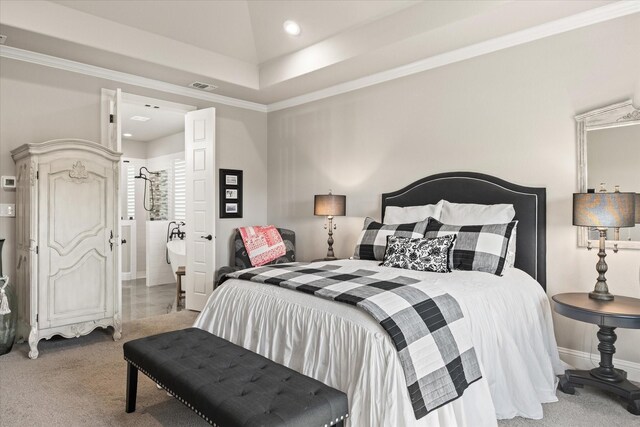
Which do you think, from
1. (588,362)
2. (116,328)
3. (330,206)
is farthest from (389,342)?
(116,328)

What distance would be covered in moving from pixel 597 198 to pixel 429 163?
1622mm

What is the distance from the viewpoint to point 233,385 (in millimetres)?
1847

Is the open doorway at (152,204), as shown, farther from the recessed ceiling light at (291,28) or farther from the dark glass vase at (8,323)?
the recessed ceiling light at (291,28)

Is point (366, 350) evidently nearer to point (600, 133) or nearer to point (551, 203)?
point (551, 203)

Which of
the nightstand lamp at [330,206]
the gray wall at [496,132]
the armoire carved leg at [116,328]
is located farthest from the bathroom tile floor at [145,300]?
the nightstand lamp at [330,206]

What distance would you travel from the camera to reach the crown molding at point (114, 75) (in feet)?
12.6

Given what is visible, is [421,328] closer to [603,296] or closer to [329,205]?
[603,296]

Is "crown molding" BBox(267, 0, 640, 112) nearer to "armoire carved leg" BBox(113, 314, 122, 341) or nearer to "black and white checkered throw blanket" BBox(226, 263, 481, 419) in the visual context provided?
"black and white checkered throw blanket" BBox(226, 263, 481, 419)

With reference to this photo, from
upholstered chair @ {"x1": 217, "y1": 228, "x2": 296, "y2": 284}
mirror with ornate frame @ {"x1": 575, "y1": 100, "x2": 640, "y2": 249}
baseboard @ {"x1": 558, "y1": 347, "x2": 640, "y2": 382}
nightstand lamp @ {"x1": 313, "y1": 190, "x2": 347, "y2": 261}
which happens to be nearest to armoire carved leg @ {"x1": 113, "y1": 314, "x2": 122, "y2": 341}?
upholstered chair @ {"x1": 217, "y1": 228, "x2": 296, "y2": 284}

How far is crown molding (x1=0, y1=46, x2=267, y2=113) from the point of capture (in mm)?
3836

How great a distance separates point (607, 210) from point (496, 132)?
1.22 meters

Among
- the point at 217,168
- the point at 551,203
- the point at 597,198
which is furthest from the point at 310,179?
the point at 597,198

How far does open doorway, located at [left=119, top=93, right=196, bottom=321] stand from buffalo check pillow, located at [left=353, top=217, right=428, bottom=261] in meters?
3.27

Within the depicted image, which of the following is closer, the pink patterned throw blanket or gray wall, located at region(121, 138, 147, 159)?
the pink patterned throw blanket
